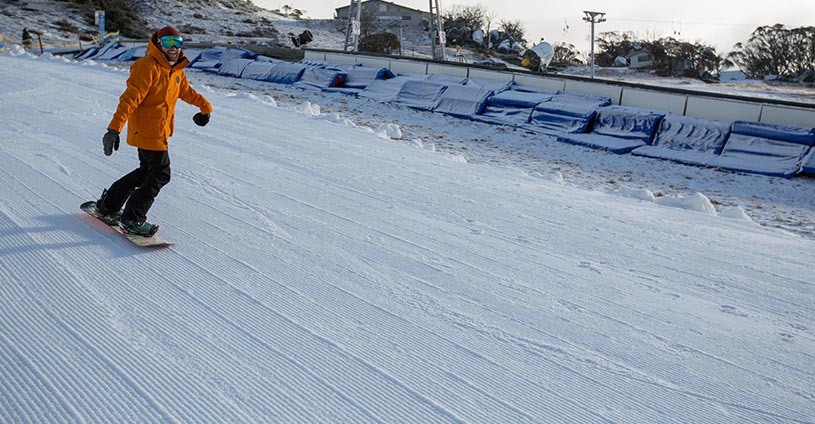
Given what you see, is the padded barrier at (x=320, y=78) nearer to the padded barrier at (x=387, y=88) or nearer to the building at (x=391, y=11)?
the padded barrier at (x=387, y=88)

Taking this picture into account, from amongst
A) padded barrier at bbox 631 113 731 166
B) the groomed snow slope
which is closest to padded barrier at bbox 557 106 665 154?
padded barrier at bbox 631 113 731 166

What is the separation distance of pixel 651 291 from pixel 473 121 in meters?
10.1

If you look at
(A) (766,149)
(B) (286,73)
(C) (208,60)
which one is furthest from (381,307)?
(C) (208,60)

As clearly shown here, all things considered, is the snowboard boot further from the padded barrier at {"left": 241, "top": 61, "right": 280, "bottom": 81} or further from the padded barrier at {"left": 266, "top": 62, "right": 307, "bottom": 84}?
the padded barrier at {"left": 241, "top": 61, "right": 280, "bottom": 81}

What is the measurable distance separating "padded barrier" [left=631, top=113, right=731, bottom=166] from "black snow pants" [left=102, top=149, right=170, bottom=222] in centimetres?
937

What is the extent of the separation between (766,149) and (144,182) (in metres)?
10.4

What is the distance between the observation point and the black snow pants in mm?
4066

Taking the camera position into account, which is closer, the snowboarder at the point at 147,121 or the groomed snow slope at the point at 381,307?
the groomed snow slope at the point at 381,307

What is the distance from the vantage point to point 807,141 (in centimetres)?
1064

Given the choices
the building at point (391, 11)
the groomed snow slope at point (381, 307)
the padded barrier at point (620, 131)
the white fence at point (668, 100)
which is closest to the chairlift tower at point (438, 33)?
the white fence at point (668, 100)

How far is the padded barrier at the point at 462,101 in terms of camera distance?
47.3ft

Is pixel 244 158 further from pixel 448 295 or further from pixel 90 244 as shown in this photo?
pixel 448 295

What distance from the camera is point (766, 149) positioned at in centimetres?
1084

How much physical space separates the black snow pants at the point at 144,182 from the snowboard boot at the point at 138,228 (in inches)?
1.2
